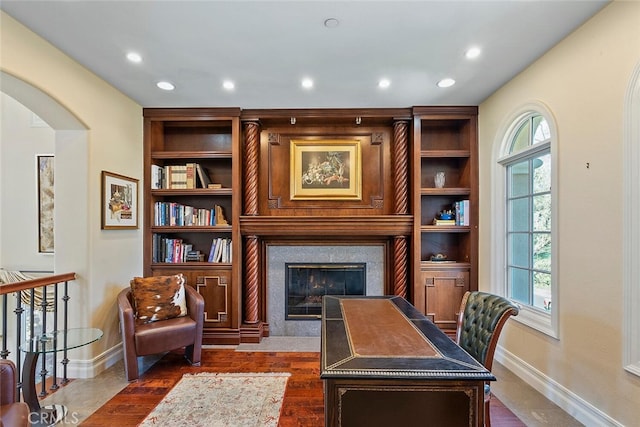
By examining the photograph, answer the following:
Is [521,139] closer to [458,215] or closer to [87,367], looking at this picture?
[458,215]

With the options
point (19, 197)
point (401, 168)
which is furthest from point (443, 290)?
point (19, 197)

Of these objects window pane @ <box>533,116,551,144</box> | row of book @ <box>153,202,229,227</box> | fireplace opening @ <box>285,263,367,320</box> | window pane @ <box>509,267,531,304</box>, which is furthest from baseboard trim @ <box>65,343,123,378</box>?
window pane @ <box>533,116,551,144</box>

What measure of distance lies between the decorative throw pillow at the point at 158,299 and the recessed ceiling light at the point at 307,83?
94.8 inches

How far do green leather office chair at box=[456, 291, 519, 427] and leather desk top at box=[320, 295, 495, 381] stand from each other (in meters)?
0.30

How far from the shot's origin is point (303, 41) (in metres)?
2.31

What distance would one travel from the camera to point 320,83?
9.86 feet

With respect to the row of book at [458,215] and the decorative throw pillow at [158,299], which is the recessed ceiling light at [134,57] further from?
the row of book at [458,215]

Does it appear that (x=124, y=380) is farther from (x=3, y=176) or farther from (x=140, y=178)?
(x=3, y=176)

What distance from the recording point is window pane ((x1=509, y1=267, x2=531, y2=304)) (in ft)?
9.60

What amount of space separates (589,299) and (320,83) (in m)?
2.76

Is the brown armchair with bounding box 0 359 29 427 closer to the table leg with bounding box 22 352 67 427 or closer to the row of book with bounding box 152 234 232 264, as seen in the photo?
the table leg with bounding box 22 352 67 427

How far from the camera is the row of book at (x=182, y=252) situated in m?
3.74

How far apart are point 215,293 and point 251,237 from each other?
0.79 m
